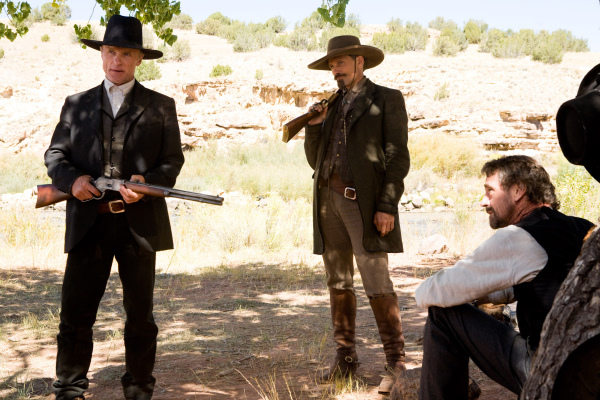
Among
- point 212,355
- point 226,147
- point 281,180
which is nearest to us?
point 212,355

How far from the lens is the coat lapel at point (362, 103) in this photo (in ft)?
13.4

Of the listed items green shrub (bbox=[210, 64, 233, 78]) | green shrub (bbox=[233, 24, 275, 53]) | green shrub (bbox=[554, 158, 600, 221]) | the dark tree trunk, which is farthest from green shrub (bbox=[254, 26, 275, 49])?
the dark tree trunk

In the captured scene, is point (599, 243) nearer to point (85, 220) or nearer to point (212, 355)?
point (85, 220)

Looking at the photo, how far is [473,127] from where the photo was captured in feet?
79.6

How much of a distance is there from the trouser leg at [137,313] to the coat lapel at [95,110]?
22.3 inches

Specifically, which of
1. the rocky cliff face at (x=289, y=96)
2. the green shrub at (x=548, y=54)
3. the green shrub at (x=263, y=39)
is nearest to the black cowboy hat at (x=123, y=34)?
the rocky cliff face at (x=289, y=96)

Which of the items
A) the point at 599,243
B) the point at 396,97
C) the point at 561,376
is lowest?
the point at 561,376

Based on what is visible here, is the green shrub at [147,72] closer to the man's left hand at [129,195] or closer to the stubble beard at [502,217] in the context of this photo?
the man's left hand at [129,195]

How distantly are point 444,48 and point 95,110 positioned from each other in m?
37.6

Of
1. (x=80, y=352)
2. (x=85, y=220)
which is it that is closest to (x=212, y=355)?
(x=80, y=352)

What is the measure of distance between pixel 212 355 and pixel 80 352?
1.48m

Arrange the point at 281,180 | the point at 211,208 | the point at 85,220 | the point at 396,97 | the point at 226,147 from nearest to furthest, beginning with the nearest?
1. the point at 85,220
2. the point at 396,97
3. the point at 211,208
4. the point at 281,180
5. the point at 226,147

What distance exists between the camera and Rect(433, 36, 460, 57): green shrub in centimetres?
3888

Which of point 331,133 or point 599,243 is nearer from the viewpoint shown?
point 599,243
